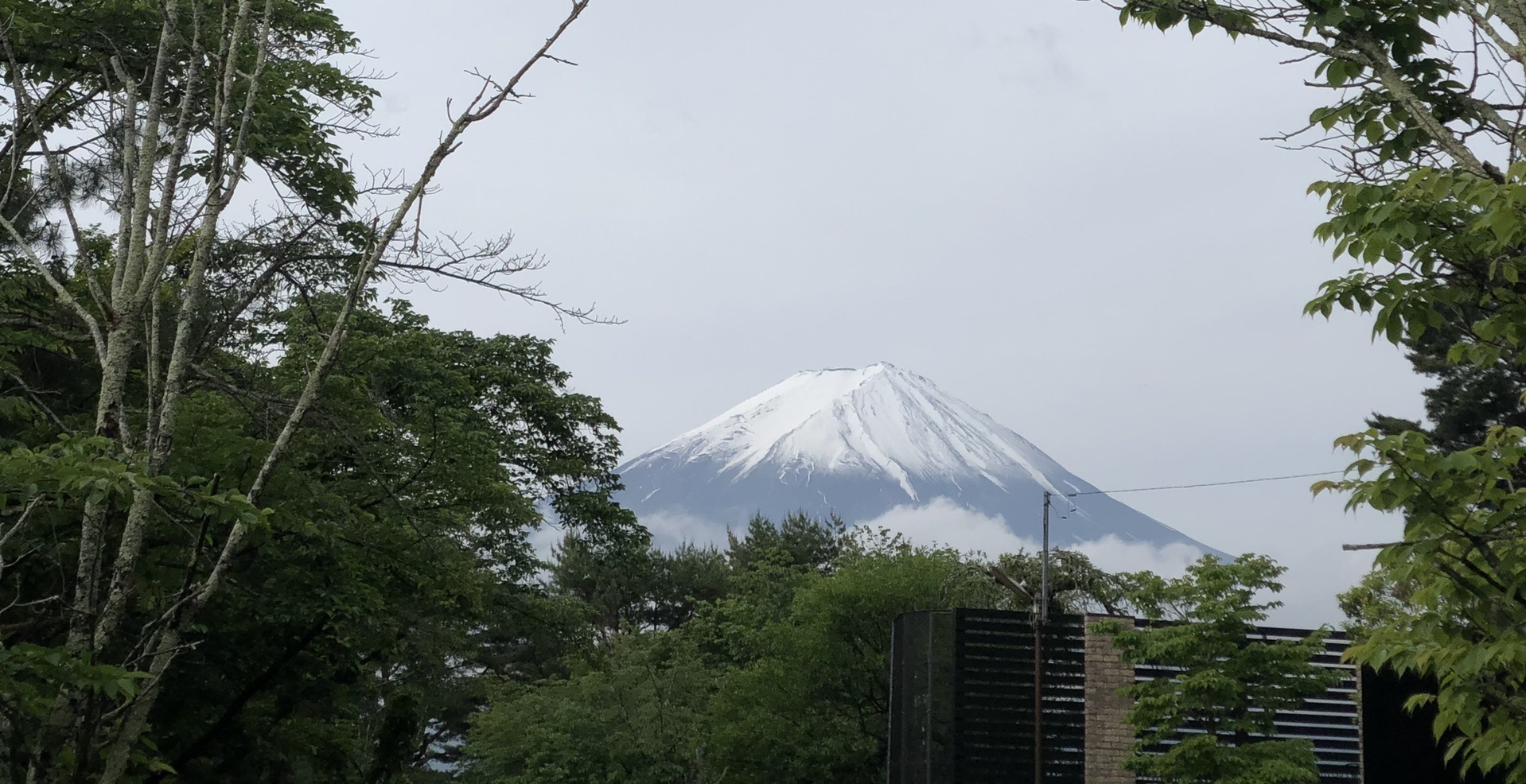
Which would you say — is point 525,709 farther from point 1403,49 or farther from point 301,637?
point 1403,49

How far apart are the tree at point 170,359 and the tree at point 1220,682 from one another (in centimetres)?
830

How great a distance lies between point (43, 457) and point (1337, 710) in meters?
17.1

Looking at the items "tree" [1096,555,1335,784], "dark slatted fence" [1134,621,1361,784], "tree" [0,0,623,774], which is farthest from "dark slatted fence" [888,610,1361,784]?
"tree" [0,0,623,774]

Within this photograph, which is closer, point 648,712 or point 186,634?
point 186,634

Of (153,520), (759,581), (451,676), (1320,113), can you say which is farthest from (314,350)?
(451,676)

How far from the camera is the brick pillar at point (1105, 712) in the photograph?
18094 mm

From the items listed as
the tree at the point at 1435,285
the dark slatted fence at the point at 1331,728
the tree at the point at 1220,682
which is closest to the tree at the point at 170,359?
the tree at the point at 1435,285

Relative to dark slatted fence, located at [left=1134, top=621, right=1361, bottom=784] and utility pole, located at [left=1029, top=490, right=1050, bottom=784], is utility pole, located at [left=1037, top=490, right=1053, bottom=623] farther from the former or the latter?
dark slatted fence, located at [left=1134, top=621, right=1361, bottom=784]

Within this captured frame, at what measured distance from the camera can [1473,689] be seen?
504 cm

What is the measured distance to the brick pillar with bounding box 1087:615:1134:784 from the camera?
18.1m

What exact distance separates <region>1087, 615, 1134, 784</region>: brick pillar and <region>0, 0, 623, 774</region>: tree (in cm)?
842

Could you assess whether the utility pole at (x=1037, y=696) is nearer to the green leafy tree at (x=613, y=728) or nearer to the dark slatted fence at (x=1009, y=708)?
the dark slatted fence at (x=1009, y=708)

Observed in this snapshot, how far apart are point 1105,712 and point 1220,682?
361cm

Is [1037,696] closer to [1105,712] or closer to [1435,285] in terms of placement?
[1105,712]
